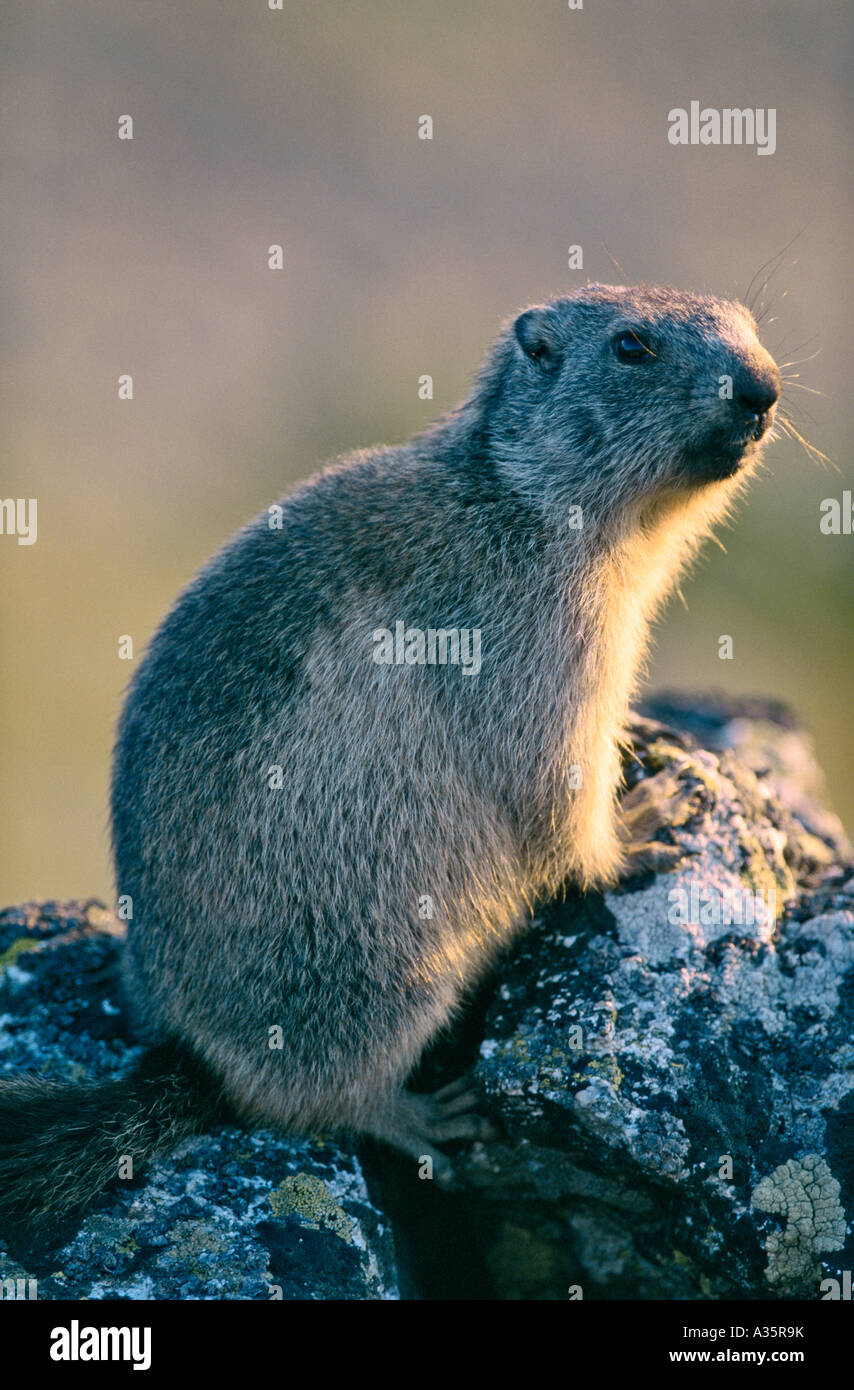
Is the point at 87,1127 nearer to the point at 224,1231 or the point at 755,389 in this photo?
the point at 224,1231

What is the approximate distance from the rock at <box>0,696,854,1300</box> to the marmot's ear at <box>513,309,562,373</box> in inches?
108

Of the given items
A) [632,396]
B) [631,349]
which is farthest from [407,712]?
[631,349]

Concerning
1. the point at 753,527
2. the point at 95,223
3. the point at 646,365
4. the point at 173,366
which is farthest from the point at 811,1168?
the point at 95,223

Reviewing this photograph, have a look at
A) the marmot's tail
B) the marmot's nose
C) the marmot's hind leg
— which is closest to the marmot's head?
the marmot's nose

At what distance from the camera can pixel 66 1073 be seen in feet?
22.8

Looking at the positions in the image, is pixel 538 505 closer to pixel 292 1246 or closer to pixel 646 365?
pixel 646 365

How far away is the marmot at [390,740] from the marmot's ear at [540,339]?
16 mm

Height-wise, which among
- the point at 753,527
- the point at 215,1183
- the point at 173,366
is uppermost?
the point at 173,366

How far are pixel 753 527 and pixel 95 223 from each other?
1540 centimetres

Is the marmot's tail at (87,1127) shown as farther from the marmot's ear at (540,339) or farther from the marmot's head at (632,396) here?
the marmot's ear at (540,339)

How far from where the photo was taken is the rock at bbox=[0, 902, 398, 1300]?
5625mm

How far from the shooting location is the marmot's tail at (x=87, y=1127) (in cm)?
592

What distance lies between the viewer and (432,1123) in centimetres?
645

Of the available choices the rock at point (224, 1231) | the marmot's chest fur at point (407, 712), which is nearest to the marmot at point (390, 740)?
the marmot's chest fur at point (407, 712)
